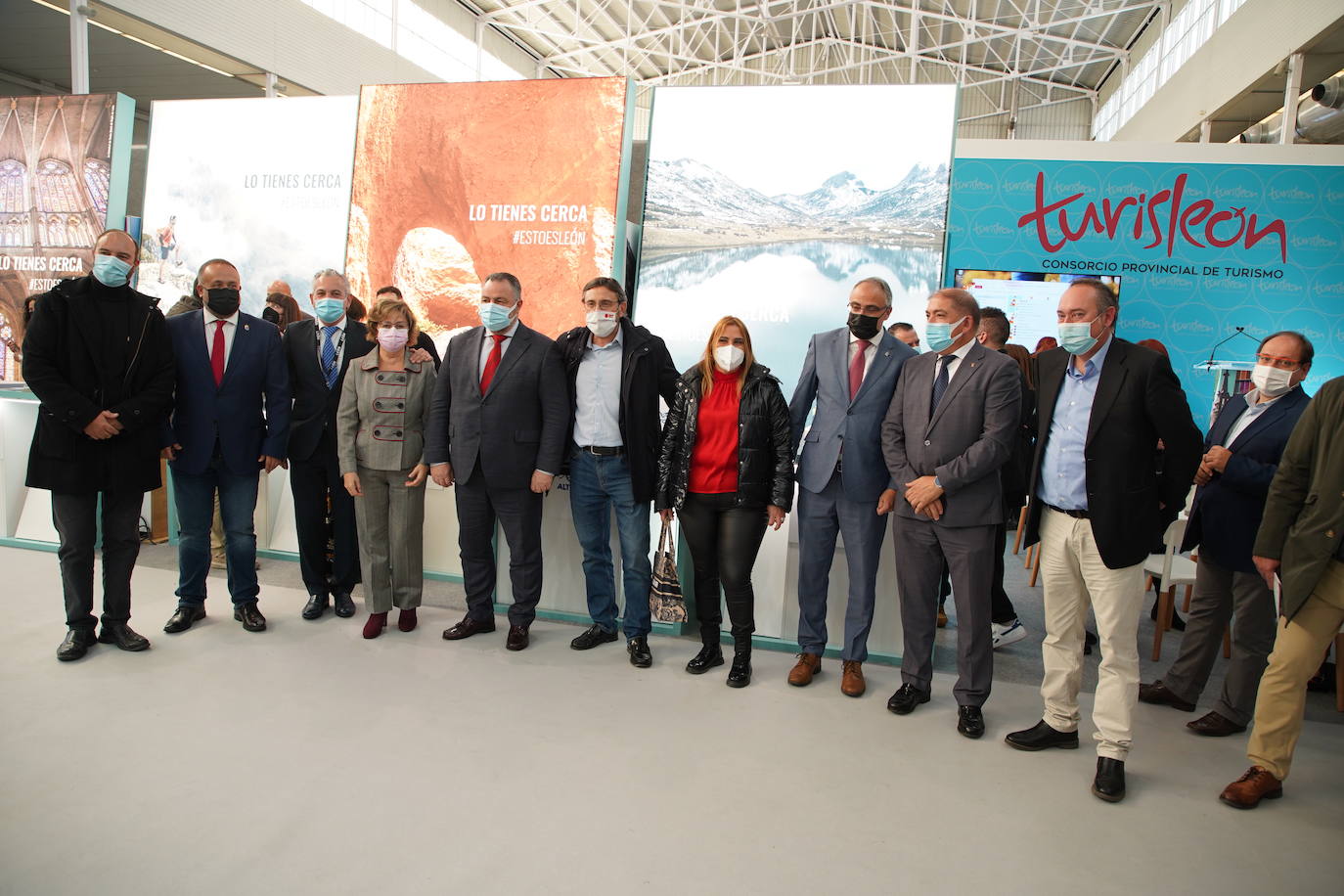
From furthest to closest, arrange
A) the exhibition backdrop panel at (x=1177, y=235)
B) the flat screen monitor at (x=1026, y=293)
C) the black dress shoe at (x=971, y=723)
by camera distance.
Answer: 1. the flat screen monitor at (x=1026, y=293)
2. the exhibition backdrop panel at (x=1177, y=235)
3. the black dress shoe at (x=971, y=723)

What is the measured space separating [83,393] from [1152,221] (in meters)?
8.62

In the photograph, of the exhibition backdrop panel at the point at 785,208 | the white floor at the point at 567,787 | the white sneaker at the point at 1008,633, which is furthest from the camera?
the exhibition backdrop panel at the point at 785,208

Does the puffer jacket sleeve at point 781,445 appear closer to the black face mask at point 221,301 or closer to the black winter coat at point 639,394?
the black winter coat at point 639,394

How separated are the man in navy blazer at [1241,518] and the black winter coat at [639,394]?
7.09 feet

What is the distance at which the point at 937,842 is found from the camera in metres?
2.31

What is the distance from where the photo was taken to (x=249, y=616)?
379cm

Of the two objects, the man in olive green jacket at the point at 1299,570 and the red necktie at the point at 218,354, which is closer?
the man in olive green jacket at the point at 1299,570

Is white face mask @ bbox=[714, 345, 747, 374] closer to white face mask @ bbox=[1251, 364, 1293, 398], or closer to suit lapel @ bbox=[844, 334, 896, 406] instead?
suit lapel @ bbox=[844, 334, 896, 406]

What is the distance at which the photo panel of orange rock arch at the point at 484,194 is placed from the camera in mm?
5492

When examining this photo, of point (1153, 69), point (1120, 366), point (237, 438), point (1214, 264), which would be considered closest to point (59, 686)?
point (237, 438)

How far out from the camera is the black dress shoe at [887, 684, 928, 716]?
3.16 meters

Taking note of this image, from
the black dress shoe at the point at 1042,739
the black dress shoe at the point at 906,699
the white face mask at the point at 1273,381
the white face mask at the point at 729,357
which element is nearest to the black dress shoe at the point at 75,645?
the white face mask at the point at 729,357

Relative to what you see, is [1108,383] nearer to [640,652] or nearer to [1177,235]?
Answer: [640,652]

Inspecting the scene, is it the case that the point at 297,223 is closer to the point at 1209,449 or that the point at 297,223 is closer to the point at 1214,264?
the point at 1209,449
